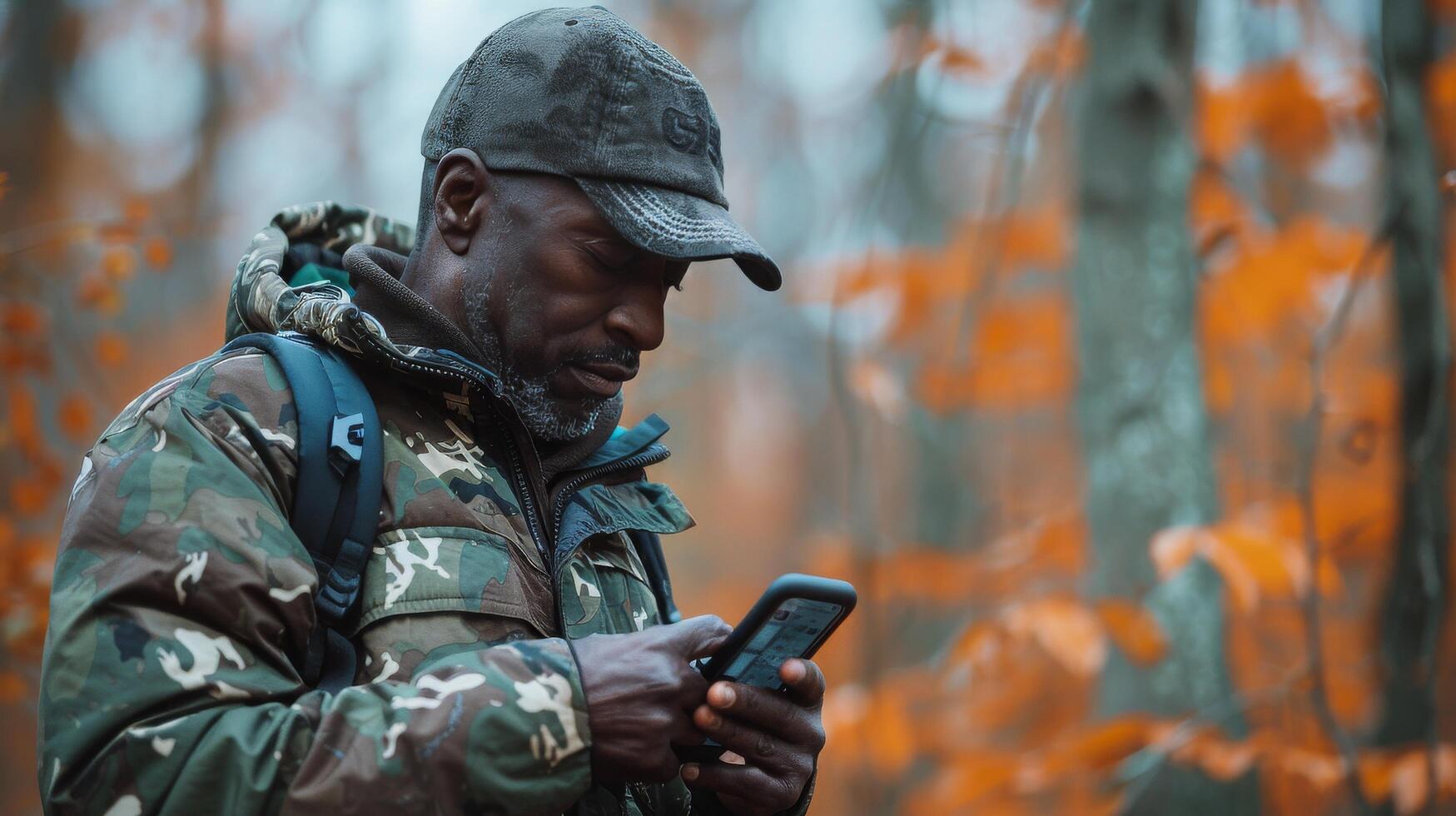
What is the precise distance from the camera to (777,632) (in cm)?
179

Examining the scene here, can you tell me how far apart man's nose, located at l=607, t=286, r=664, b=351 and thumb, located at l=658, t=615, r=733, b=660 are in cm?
60

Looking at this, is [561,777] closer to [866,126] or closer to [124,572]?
[124,572]

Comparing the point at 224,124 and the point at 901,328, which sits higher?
the point at 224,124

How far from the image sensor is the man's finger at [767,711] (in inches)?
67.6

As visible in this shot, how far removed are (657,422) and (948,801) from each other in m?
2.91

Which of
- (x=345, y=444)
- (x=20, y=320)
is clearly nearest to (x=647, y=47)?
(x=345, y=444)

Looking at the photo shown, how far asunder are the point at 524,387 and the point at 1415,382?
4.37 meters

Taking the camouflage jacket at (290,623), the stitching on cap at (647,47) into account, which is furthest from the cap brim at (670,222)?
the camouflage jacket at (290,623)

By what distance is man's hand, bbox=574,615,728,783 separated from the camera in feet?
5.34

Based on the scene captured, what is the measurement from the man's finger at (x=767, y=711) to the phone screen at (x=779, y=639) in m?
0.03

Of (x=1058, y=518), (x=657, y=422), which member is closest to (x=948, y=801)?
(x=1058, y=518)

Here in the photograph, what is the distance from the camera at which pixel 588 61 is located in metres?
2.17

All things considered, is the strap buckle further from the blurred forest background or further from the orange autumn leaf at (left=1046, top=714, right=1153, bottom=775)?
the orange autumn leaf at (left=1046, top=714, right=1153, bottom=775)

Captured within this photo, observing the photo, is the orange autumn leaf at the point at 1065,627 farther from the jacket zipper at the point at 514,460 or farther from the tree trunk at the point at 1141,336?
the jacket zipper at the point at 514,460
